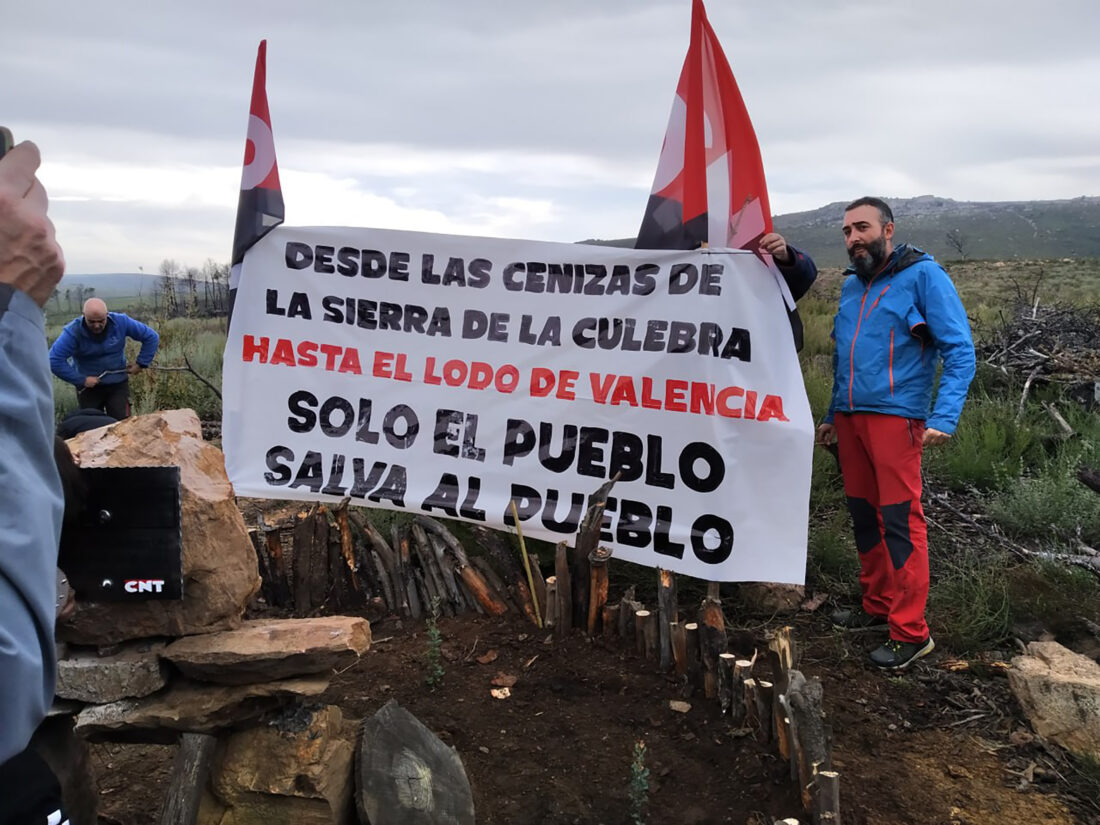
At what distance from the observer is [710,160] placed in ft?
13.8

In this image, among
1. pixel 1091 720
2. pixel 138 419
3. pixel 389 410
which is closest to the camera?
pixel 138 419

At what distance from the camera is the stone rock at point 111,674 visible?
2.21 m

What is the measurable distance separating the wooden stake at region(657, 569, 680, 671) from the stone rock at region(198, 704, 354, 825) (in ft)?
5.32

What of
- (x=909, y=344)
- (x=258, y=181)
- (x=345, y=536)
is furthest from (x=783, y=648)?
(x=258, y=181)

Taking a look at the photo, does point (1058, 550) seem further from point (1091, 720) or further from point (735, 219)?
point (735, 219)

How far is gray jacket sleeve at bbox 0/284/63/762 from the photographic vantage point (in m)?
1.02

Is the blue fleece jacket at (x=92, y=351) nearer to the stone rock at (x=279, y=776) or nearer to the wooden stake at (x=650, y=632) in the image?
the stone rock at (x=279, y=776)

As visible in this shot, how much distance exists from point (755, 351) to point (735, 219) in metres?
0.73

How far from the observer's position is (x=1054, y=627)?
393 cm

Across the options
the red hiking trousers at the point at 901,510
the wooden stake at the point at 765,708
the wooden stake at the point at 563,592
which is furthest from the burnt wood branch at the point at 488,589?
the red hiking trousers at the point at 901,510

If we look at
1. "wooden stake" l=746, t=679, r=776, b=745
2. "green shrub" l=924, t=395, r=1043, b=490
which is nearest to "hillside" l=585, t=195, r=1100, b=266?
"green shrub" l=924, t=395, r=1043, b=490

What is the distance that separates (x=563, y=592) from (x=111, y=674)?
2.12 meters

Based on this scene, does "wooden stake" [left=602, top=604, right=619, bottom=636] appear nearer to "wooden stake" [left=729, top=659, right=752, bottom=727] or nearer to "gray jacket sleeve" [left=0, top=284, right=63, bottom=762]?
"wooden stake" [left=729, top=659, right=752, bottom=727]

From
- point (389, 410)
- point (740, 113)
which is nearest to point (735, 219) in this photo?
point (740, 113)
